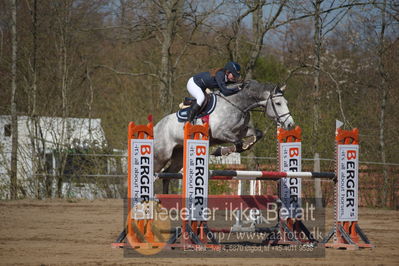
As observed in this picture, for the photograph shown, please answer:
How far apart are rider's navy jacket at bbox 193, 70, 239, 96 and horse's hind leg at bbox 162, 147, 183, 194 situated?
1.23m

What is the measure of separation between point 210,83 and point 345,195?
2.34 m

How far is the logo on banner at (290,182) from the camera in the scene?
271 inches

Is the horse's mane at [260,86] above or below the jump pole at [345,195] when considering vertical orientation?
above

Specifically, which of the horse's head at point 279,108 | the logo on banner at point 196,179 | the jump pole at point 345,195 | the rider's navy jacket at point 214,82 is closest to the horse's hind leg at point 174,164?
the rider's navy jacket at point 214,82

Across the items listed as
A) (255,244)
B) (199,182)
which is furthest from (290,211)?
(199,182)

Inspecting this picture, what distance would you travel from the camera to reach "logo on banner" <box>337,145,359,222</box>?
21.4 ft

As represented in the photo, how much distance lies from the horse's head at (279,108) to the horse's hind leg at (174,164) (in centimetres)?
162

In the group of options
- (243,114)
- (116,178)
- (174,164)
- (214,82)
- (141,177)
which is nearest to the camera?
(141,177)

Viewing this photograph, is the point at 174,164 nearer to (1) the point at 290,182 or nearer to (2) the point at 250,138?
(2) the point at 250,138

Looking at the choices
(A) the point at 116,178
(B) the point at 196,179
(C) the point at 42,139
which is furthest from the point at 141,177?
(A) the point at 116,178

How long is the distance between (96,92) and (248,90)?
12276 millimetres

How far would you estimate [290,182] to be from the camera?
6.94m

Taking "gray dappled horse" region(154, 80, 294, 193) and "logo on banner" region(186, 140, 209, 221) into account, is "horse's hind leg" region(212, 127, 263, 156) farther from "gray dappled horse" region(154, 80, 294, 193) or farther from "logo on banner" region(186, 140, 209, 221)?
"logo on banner" region(186, 140, 209, 221)

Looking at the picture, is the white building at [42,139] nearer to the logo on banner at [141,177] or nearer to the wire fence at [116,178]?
the wire fence at [116,178]
